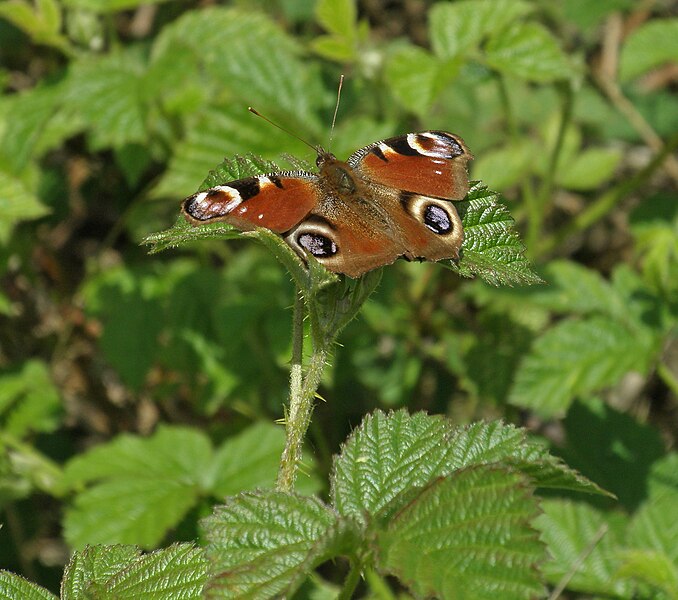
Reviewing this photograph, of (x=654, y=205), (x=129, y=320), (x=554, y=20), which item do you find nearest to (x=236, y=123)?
(x=129, y=320)

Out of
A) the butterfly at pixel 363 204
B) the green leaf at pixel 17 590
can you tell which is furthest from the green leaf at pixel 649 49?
the green leaf at pixel 17 590

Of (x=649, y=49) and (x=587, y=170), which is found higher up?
(x=649, y=49)

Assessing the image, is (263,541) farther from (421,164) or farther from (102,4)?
(102,4)

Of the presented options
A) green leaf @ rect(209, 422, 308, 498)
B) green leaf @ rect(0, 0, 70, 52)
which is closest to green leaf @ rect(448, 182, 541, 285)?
green leaf @ rect(209, 422, 308, 498)

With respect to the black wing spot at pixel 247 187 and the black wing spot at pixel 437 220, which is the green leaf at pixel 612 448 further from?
the black wing spot at pixel 247 187

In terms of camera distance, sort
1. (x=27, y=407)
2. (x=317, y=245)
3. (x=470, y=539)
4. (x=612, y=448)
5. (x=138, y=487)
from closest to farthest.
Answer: (x=470, y=539) → (x=317, y=245) → (x=138, y=487) → (x=612, y=448) → (x=27, y=407)

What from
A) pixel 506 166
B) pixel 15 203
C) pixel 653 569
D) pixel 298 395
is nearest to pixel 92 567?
pixel 298 395
